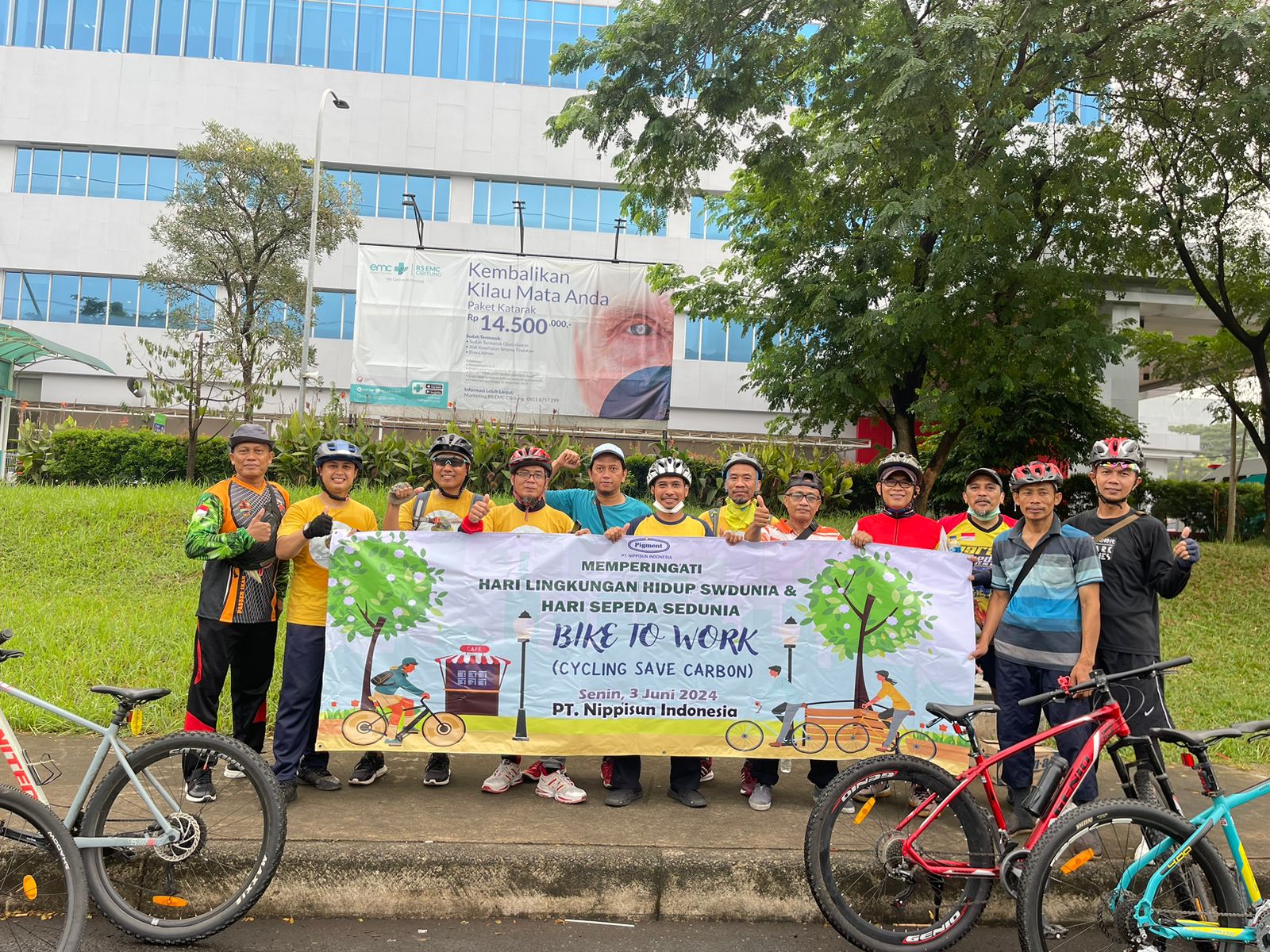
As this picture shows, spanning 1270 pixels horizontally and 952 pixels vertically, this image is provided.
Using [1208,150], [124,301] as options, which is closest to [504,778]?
[1208,150]

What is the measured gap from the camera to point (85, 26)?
110 feet

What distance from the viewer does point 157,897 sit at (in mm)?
3764

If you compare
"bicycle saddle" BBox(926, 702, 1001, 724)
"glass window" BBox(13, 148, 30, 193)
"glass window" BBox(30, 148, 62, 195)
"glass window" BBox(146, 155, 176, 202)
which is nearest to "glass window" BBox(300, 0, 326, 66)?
"glass window" BBox(146, 155, 176, 202)

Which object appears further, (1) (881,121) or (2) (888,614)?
(1) (881,121)

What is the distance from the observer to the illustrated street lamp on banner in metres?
5.04

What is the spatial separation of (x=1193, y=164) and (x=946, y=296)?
4.44m

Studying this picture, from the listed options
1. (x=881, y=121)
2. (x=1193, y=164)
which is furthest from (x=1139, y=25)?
(x=881, y=121)

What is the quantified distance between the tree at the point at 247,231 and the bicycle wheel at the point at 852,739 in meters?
20.3

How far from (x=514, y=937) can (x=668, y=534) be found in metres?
2.27

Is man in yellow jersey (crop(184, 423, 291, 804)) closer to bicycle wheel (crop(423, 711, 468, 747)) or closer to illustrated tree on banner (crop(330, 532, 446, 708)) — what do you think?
illustrated tree on banner (crop(330, 532, 446, 708))

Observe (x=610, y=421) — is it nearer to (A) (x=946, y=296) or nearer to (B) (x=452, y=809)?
(A) (x=946, y=296)

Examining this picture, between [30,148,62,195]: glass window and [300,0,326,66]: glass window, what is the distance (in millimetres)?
9713

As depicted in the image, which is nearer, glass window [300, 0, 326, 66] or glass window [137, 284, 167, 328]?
glass window [137, 284, 167, 328]

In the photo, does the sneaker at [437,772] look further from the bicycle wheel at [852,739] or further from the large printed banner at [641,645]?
the bicycle wheel at [852,739]
